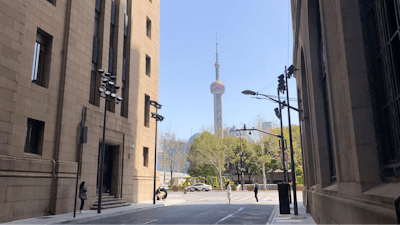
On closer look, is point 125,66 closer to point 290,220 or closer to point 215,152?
point 290,220

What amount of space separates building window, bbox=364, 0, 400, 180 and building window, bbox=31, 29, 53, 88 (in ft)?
56.0

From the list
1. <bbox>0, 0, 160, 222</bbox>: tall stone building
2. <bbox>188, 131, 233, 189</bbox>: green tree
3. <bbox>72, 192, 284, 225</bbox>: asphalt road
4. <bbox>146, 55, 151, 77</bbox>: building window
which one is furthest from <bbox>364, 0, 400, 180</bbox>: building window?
<bbox>188, 131, 233, 189</bbox>: green tree

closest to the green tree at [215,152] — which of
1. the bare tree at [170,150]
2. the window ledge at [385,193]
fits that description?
the bare tree at [170,150]

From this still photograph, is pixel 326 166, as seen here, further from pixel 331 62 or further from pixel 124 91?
pixel 124 91

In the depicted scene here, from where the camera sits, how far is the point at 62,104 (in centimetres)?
1789

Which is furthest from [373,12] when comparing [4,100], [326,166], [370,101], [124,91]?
[124,91]

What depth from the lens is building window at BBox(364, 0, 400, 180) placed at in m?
4.74

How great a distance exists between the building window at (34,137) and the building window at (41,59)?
2360 mm

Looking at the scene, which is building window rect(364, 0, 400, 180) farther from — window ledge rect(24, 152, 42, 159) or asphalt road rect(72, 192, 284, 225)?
window ledge rect(24, 152, 42, 159)

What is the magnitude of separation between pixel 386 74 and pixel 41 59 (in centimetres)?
1804

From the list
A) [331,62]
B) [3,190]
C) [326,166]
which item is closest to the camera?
[331,62]

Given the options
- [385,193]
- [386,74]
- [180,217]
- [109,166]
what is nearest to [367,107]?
[386,74]

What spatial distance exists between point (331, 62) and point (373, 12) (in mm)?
2119

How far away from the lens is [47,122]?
668 inches
